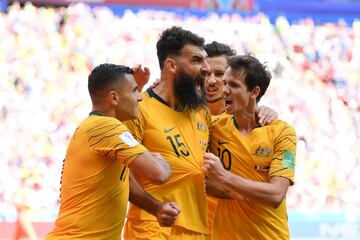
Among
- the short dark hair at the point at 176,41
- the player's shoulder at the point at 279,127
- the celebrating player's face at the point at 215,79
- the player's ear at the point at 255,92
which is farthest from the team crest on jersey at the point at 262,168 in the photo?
the celebrating player's face at the point at 215,79

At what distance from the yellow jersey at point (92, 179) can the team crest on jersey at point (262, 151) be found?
1078 millimetres

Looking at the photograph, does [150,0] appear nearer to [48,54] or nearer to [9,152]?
[48,54]

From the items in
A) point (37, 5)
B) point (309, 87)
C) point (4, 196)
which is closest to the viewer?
point (4, 196)

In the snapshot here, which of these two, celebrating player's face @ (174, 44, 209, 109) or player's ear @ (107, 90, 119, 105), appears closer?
player's ear @ (107, 90, 119, 105)

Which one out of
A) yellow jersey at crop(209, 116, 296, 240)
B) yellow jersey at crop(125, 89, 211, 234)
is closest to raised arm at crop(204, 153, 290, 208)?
yellow jersey at crop(209, 116, 296, 240)

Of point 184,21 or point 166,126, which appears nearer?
point 166,126

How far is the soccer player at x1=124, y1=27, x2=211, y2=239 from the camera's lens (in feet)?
17.5

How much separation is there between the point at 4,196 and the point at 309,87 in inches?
288

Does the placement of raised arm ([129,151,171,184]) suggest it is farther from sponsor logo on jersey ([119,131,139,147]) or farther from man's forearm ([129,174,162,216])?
man's forearm ([129,174,162,216])

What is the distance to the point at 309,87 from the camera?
17641mm

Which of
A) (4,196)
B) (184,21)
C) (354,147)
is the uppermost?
(184,21)

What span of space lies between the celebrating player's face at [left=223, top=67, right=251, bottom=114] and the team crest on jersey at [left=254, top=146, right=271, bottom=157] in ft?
1.05

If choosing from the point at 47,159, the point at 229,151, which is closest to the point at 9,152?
the point at 47,159

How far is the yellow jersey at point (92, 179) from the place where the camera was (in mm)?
4746
